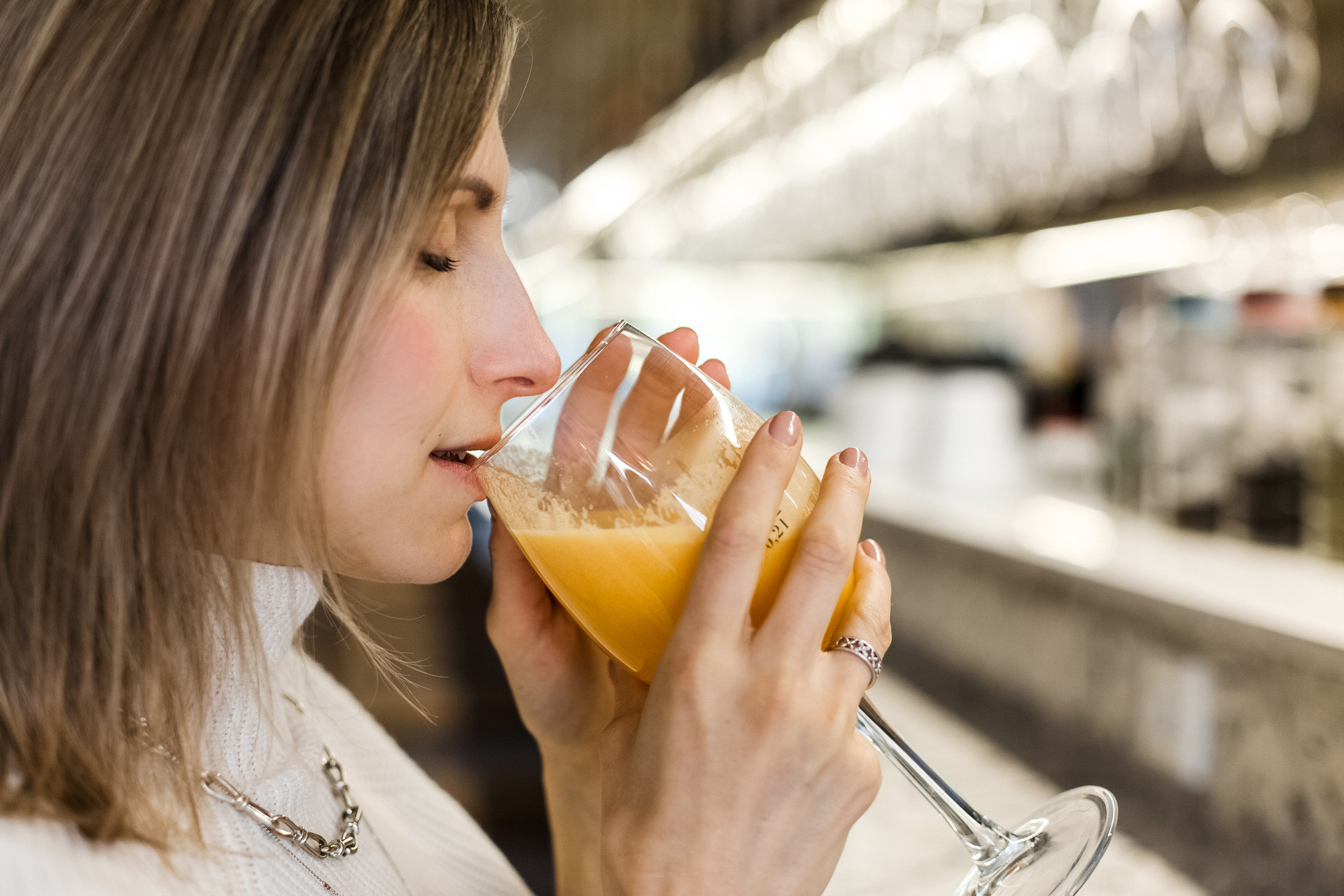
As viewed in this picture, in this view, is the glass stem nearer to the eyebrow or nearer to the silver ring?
the silver ring

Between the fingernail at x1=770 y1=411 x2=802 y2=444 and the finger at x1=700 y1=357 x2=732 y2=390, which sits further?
the finger at x1=700 y1=357 x2=732 y2=390

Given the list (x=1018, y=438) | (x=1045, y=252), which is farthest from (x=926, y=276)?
(x=1018, y=438)

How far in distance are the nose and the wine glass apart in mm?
36

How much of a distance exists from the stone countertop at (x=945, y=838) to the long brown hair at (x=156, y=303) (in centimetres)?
75

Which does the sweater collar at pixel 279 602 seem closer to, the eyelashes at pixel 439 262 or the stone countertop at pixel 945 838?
the eyelashes at pixel 439 262

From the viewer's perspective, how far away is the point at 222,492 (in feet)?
2.01

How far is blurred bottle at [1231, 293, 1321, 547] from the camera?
1.57 m

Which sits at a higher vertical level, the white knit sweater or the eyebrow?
the eyebrow

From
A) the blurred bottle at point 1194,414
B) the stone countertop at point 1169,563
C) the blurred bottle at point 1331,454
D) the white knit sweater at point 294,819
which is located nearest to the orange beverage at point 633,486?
the white knit sweater at point 294,819

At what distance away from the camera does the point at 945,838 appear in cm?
130

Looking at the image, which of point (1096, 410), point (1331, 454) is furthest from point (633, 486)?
point (1096, 410)

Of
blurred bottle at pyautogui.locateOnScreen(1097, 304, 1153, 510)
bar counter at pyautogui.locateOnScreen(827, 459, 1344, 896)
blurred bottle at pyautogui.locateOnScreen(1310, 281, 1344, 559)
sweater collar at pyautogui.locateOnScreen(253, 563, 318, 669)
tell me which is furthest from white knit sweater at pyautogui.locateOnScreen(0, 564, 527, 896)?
blurred bottle at pyautogui.locateOnScreen(1097, 304, 1153, 510)

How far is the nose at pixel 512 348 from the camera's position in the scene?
28.3 inches

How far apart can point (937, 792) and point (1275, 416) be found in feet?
3.87
